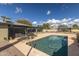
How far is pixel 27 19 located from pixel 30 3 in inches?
16.1

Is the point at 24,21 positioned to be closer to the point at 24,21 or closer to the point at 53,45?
the point at 24,21

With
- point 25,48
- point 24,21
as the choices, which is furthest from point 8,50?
point 24,21

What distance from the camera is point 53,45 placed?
15.0 feet

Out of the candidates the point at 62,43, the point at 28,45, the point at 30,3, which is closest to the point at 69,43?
the point at 62,43

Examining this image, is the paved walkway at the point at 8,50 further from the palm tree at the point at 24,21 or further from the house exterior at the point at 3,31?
the palm tree at the point at 24,21

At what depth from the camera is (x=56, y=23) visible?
450cm

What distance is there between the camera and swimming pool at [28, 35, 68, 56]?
4.50 meters

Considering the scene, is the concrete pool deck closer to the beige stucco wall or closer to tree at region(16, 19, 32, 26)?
the beige stucco wall

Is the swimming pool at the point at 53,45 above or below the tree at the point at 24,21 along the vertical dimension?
below

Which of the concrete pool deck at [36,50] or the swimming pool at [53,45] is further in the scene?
the swimming pool at [53,45]

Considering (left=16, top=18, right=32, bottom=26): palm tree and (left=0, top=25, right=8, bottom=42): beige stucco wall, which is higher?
(left=16, top=18, right=32, bottom=26): palm tree

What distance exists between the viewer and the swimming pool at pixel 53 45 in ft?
14.8

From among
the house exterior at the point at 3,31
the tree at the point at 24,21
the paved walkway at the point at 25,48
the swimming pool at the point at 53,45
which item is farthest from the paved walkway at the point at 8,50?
the tree at the point at 24,21

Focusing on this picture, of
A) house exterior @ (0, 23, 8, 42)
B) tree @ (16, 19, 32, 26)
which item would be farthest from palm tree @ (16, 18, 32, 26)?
house exterior @ (0, 23, 8, 42)
